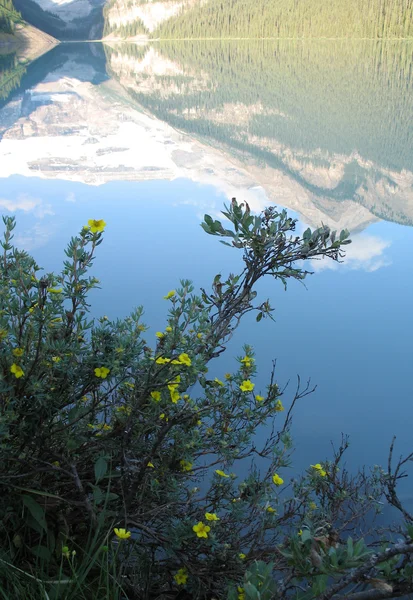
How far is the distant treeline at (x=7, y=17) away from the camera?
6862 centimetres

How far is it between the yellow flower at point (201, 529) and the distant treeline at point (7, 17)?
74.0m

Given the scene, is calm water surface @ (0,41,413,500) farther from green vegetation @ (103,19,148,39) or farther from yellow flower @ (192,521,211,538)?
green vegetation @ (103,19,148,39)

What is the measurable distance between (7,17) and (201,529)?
264 feet

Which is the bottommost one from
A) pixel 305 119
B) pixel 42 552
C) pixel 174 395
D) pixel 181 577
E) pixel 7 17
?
pixel 181 577

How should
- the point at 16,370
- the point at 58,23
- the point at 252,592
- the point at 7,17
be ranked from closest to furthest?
the point at 252,592 → the point at 16,370 → the point at 7,17 → the point at 58,23

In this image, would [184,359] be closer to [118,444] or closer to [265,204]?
[118,444]

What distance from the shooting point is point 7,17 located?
2844 inches

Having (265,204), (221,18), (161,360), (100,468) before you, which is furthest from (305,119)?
(221,18)

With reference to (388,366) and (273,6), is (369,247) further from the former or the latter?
(273,6)

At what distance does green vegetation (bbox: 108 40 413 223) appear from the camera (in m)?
9.72

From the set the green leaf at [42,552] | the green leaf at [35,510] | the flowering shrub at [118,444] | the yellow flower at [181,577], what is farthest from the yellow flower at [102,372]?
the yellow flower at [181,577]

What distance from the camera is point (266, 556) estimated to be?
78.9 inches

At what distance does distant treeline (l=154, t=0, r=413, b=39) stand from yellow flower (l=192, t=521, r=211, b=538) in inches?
2636

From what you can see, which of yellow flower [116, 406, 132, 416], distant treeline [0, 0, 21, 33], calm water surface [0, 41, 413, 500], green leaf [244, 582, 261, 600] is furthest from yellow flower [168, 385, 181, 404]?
distant treeline [0, 0, 21, 33]
